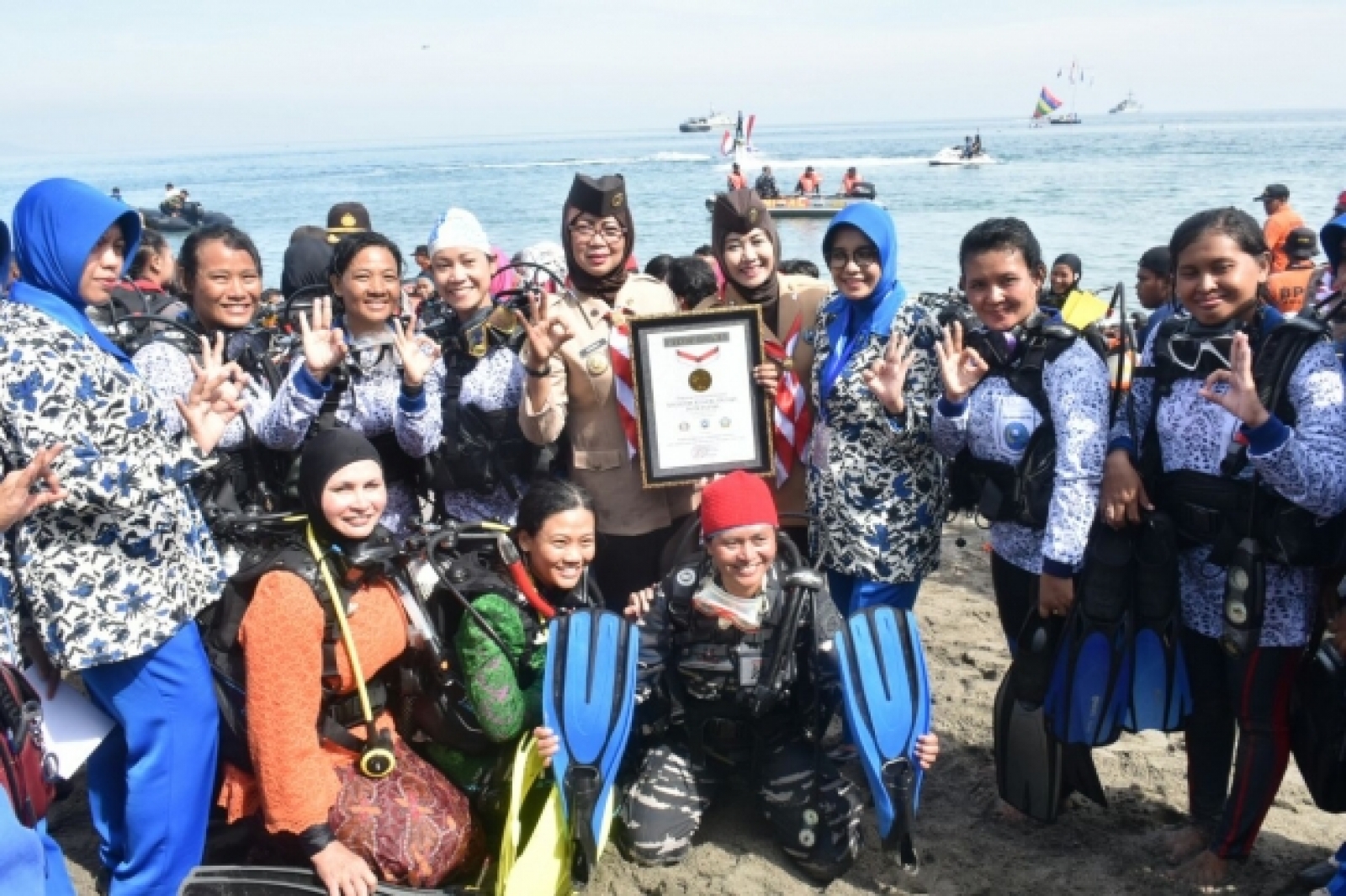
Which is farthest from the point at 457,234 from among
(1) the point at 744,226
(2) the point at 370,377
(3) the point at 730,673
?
(3) the point at 730,673

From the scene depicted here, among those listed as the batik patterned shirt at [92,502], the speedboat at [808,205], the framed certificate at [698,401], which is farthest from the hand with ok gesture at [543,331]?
the speedboat at [808,205]

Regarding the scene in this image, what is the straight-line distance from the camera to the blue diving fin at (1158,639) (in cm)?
337

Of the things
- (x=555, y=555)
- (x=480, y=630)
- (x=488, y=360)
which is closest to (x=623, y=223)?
(x=488, y=360)

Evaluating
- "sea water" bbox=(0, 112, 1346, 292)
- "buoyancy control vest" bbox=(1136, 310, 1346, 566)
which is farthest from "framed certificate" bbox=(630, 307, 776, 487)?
"sea water" bbox=(0, 112, 1346, 292)

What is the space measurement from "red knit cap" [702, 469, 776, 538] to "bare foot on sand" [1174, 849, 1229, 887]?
178cm

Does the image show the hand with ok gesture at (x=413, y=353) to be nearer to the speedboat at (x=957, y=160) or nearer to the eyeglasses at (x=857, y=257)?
the eyeglasses at (x=857, y=257)

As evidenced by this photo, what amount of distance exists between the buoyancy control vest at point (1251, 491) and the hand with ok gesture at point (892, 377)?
0.78 metres

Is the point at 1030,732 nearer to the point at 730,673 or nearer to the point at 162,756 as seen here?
the point at 730,673

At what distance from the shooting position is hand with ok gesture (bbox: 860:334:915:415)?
3727 mm

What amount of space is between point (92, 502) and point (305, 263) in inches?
134

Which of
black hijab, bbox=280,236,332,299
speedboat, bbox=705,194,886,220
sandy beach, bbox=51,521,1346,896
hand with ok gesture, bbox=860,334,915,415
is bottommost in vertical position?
sandy beach, bbox=51,521,1346,896

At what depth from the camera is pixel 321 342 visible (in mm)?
3951

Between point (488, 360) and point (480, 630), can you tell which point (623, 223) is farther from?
point (480, 630)

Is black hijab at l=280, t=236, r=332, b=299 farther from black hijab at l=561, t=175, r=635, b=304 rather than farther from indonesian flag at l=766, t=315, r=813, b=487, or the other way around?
indonesian flag at l=766, t=315, r=813, b=487
